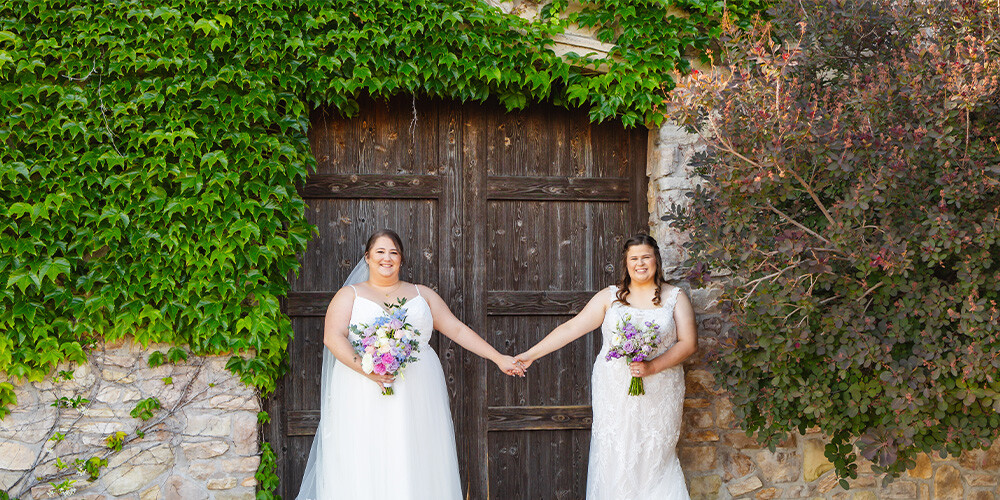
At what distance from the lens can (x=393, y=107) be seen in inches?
192

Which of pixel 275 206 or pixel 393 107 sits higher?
pixel 393 107

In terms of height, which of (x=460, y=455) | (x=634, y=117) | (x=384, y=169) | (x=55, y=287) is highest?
(x=634, y=117)

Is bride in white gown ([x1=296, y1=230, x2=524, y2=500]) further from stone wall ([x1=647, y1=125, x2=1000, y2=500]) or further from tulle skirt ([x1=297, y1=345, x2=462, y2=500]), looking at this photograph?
stone wall ([x1=647, y1=125, x2=1000, y2=500])

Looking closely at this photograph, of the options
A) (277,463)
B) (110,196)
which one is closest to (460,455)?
(277,463)

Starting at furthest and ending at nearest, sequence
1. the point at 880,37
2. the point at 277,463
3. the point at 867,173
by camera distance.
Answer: the point at 277,463 → the point at 880,37 → the point at 867,173

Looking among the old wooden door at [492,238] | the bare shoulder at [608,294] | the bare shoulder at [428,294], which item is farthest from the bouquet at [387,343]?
the bare shoulder at [608,294]

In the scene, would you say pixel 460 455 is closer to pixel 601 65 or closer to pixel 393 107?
pixel 393 107

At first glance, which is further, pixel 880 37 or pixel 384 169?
pixel 384 169

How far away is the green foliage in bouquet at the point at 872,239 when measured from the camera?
3.19 metres

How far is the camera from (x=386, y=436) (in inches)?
160

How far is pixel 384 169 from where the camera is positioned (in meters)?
4.88

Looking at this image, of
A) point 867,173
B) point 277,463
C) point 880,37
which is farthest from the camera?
point 277,463

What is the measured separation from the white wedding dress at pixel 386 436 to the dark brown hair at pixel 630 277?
42.9 inches

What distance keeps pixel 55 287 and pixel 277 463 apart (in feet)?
5.29
